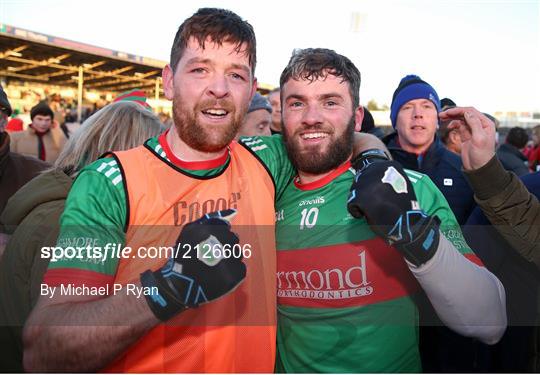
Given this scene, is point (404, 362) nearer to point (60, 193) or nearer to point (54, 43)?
point (60, 193)

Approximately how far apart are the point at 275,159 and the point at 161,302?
3.75ft

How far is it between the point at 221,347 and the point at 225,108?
111 cm

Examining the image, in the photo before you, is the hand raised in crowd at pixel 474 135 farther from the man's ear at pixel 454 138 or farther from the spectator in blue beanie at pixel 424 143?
the man's ear at pixel 454 138

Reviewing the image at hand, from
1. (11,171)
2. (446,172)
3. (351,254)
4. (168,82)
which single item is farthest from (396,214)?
(11,171)

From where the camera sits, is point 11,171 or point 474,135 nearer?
point 474,135

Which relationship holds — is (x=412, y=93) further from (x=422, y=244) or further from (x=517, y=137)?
(x=517, y=137)

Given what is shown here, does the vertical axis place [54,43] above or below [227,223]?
below

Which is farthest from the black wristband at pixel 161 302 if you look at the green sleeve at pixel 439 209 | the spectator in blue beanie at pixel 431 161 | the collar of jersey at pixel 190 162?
the spectator in blue beanie at pixel 431 161

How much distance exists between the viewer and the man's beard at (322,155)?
6.90 ft

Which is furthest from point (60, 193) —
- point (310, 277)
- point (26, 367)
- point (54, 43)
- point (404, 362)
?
point (54, 43)

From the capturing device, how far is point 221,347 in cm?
165

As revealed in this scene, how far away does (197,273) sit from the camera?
4.16 feet

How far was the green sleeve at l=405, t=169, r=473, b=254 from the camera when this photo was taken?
6.05 ft

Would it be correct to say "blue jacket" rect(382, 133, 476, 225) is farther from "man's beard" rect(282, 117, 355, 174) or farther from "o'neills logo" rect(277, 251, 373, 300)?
"o'neills logo" rect(277, 251, 373, 300)
